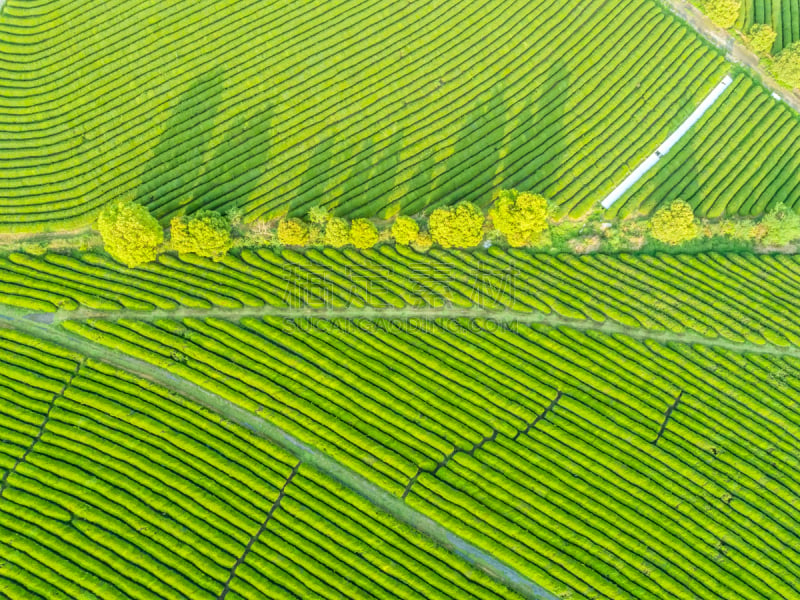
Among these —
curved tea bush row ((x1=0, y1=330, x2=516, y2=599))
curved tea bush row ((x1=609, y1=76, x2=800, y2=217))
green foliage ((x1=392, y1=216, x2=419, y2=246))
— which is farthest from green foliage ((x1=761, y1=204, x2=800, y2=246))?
curved tea bush row ((x1=0, y1=330, x2=516, y2=599))

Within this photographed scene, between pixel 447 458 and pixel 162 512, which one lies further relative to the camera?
pixel 447 458

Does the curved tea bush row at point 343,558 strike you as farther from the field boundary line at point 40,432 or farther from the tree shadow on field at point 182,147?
the tree shadow on field at point 182,147

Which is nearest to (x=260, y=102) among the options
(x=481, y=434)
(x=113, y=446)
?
(x=113, y=446)

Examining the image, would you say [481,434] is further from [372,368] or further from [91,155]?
[91,155]

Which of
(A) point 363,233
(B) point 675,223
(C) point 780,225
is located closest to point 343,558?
(A) point 363,233

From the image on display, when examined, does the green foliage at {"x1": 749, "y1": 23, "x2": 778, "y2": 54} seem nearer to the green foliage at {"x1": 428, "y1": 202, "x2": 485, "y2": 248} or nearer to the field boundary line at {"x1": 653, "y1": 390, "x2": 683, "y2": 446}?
the green foliage at {"x1": 428, "y1": 202, "x2": 485, "y2": 248}

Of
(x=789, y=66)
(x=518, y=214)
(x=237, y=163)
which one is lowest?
(x=237, y=163)

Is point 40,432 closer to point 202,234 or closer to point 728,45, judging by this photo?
point 202,234
